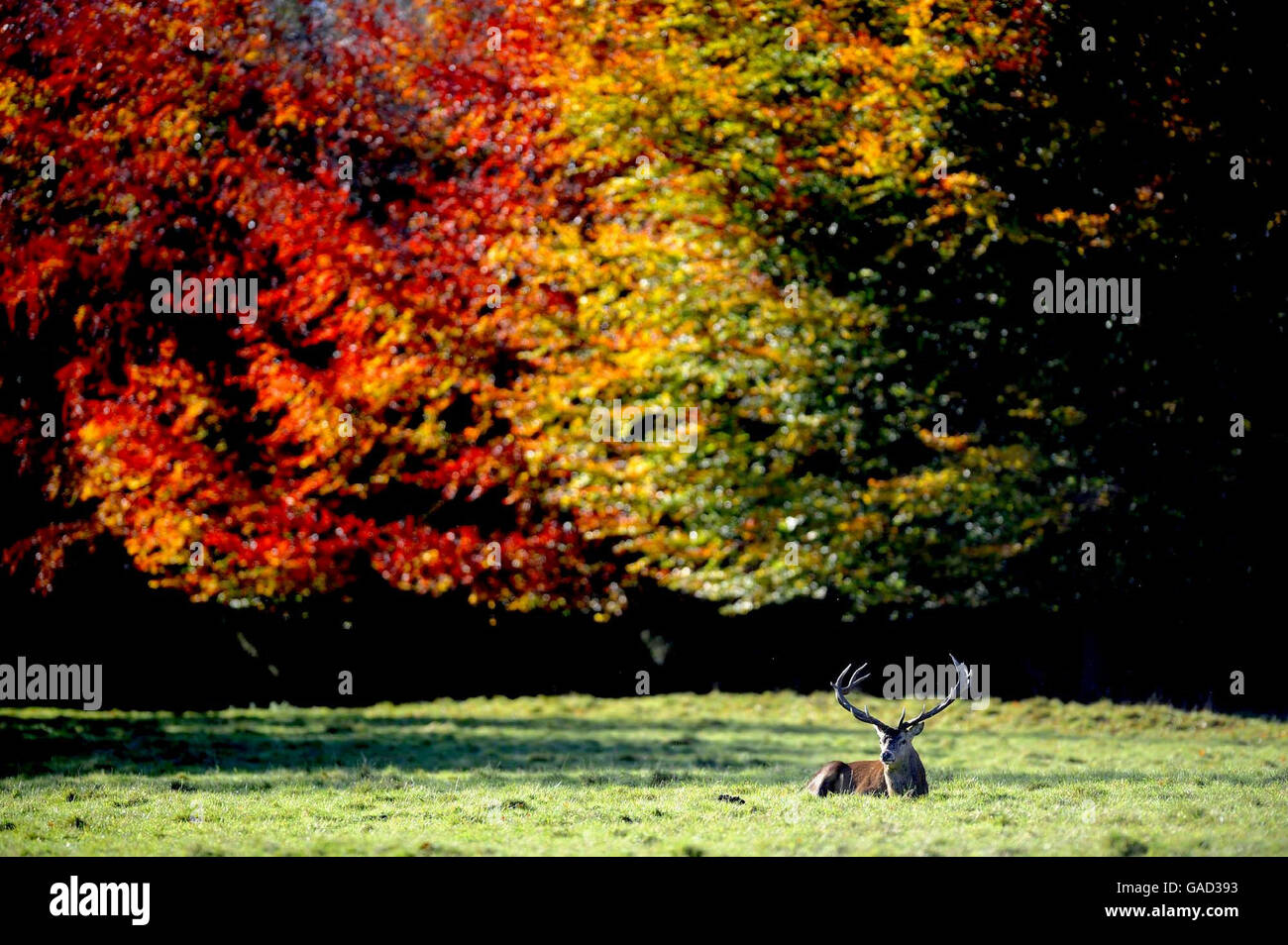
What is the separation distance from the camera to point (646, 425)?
15.2 m

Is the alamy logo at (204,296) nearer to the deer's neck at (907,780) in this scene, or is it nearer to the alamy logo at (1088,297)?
the alamy logo at (1088,297)

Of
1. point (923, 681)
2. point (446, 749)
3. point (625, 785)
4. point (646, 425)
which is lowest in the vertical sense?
point (446, 749)

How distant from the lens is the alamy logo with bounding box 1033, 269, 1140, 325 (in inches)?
512

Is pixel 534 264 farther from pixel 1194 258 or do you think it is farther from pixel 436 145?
pixel 1194 258

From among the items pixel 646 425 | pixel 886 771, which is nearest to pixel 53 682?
pixel 646 425

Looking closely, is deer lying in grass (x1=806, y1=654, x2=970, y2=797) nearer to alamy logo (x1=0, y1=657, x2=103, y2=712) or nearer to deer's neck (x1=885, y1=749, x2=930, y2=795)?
deer's neck (x1=885, y1=749, x2=930, y2=795)

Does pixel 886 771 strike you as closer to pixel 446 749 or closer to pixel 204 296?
pixel 446 749

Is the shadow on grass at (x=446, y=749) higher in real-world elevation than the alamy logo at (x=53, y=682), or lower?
lower

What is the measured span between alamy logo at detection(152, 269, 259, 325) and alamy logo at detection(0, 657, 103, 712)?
5.28 meters

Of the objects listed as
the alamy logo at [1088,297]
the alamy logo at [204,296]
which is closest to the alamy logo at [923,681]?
the alamy logo at [1088,297]
